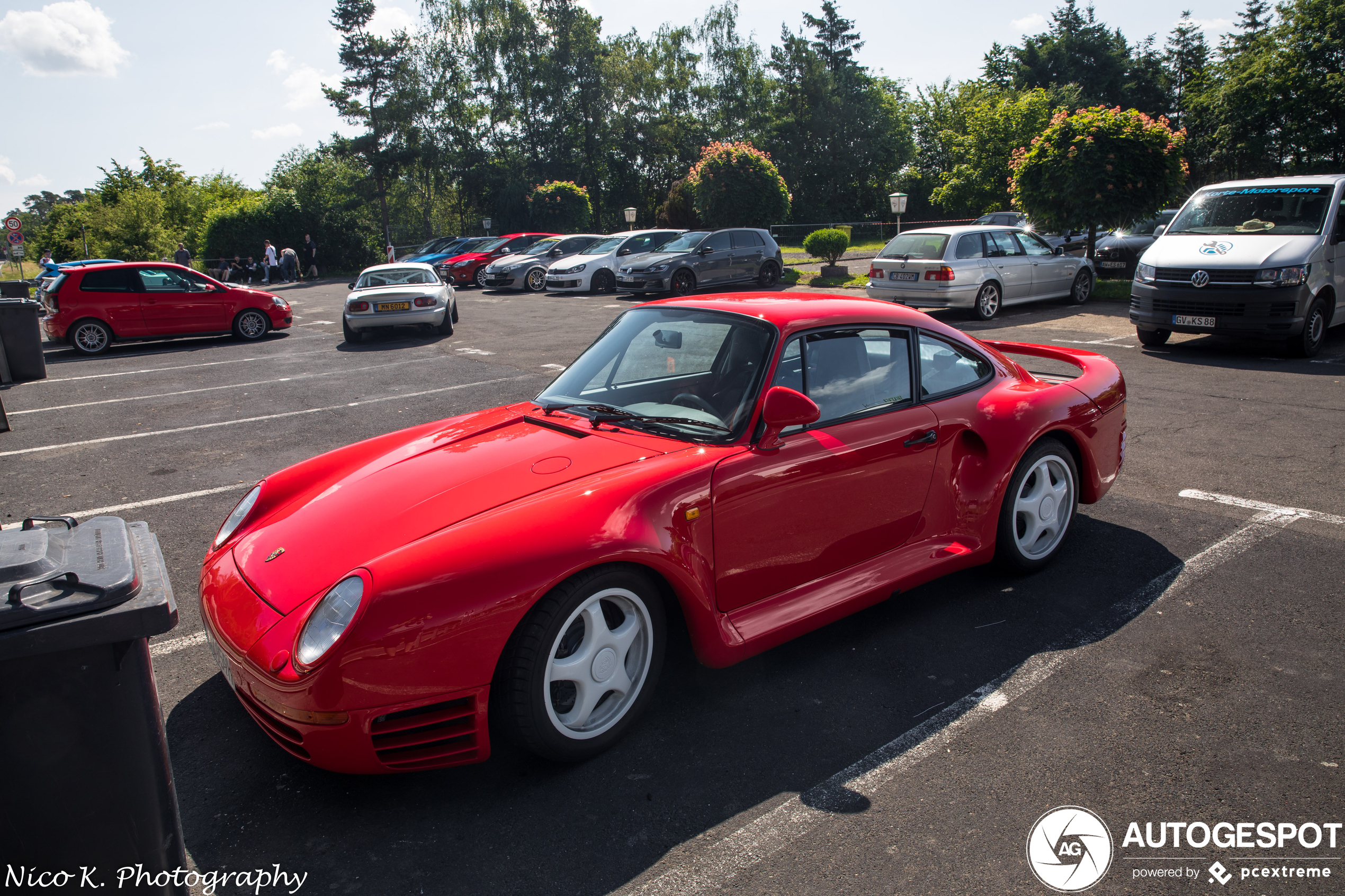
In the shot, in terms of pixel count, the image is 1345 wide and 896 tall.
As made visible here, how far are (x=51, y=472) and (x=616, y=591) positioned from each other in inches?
249

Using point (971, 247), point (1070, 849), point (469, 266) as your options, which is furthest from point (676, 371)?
point (469, 266)

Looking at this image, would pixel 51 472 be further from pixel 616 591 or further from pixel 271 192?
pixel 271 192

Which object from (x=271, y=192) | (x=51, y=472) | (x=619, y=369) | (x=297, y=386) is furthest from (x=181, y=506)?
(x=271, y=192)

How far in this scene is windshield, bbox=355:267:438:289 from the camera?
15.5m

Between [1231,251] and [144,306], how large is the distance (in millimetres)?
16311

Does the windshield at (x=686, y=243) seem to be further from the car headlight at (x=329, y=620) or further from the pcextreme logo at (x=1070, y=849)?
the pcextreme logo at (x=1070, y=849)

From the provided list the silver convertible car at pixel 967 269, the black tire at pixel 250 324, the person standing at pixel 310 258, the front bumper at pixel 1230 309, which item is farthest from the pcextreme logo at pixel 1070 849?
the person standing at pixel 310 258

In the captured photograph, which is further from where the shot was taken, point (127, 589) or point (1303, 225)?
point (1303, 225)

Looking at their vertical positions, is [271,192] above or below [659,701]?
above

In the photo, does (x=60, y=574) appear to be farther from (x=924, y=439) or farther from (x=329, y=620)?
(x=924, y=439)

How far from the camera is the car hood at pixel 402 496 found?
9.17 ft

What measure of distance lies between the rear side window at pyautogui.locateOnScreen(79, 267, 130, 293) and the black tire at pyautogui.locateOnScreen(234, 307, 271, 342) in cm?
174

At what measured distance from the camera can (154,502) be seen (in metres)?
5.99

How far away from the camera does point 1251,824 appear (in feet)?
8.23
